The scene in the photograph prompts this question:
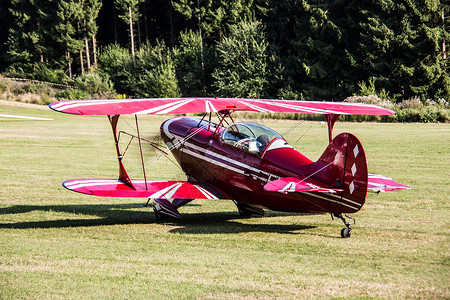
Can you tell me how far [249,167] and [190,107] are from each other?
1.38 metres

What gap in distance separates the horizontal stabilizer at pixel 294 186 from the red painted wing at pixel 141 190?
1.70 metres

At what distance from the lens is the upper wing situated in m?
7.75

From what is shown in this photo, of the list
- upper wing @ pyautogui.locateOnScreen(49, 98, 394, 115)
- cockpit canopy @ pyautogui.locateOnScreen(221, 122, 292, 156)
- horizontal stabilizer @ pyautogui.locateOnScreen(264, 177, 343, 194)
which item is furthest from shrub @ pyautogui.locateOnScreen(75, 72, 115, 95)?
horizontal stabilizer @ pyautogui.locateOnScreen(264, 177, 343, 194)

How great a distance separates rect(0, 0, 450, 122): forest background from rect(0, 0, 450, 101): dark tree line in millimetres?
97

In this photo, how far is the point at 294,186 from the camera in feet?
23.5

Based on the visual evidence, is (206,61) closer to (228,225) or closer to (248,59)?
(248,59)

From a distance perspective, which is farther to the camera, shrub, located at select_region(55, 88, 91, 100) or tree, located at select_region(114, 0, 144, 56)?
tree, located at select_region(114, 0, 144, 56)

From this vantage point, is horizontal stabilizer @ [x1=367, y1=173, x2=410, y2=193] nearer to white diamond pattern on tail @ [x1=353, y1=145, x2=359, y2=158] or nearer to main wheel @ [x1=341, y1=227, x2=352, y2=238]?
main wheel @ [x1=341, y1=227, x2=352, y2=238]

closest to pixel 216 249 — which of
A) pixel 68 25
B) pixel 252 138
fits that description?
pixel 252 138

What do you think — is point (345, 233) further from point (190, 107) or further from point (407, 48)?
point (407, 48)

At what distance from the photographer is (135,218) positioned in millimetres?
9547

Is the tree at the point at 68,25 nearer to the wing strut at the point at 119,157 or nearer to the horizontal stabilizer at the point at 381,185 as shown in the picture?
the wing strut at the point at 119,157

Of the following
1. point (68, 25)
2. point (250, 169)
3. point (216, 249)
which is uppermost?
point (68, 25)

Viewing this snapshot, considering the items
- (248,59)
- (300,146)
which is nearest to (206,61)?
(248,59)
